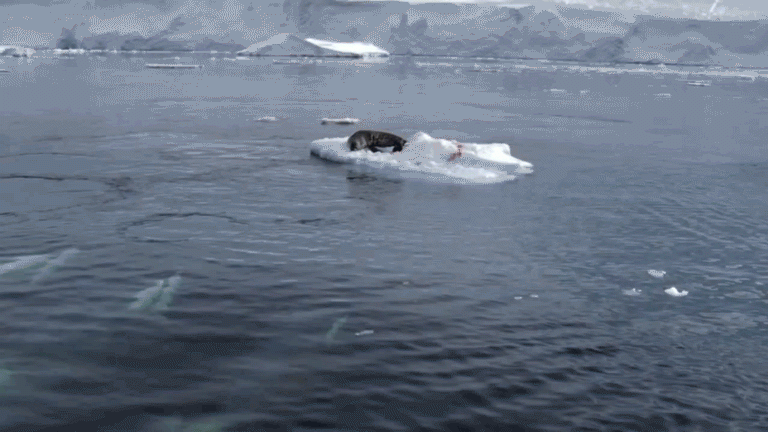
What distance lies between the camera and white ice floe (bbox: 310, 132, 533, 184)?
17906mm

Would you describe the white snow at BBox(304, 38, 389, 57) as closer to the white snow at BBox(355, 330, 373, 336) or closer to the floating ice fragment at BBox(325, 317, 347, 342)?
the floating ice fragment at BBox(325, 317, 347, 342)

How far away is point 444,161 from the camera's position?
1886cm

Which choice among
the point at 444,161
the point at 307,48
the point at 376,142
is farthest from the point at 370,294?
the point at 307,48

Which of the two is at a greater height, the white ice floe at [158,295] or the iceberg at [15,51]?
the iceberg at [15,51]

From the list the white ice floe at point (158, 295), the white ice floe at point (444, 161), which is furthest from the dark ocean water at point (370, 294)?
the white ice floe at point (444, 161)

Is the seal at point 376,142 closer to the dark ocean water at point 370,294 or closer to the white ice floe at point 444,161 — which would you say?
the white ice floe at point 444,161

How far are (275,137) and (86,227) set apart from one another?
12.9 m

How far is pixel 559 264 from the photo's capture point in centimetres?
1102

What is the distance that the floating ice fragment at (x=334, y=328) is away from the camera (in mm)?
8047

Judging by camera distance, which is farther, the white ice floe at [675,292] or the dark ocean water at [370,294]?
the white ice floe at [675,292]

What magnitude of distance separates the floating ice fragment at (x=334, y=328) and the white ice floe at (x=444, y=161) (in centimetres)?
944

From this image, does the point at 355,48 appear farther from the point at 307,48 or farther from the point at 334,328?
the point at 334,328

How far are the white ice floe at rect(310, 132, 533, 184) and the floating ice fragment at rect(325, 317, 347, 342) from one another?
944 cm

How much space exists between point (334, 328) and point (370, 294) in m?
1.26
